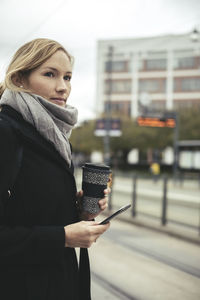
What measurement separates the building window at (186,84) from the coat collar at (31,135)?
188ft

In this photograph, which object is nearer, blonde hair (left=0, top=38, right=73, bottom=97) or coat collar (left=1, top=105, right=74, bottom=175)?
coat collar (left=1, top=105, right=74, bottom=175)

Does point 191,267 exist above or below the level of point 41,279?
below

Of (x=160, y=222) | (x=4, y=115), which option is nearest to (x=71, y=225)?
(x=4, y=115)

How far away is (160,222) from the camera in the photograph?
325 inches

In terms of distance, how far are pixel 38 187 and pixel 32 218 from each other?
109 millimetres

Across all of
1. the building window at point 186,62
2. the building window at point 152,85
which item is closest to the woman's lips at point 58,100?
the building window at point 186,62

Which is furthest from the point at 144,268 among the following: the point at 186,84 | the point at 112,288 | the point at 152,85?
the point at 152,85

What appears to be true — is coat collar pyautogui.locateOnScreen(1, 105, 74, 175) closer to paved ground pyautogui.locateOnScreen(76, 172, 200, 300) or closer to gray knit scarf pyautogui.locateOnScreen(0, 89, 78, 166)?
gray knit scarf pyautogui.locateOnScreen(0, 89, 78, 166)

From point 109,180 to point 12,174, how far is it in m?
0.44

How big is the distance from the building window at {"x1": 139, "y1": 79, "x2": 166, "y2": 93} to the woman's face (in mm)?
58340

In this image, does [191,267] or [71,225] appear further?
[191,267]

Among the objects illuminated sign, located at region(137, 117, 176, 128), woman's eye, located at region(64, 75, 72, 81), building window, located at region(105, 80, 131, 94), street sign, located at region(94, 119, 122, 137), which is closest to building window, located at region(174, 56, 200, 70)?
building window, located at region(105, 80, 131, 94)

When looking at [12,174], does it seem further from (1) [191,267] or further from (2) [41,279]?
(1) [191,267]

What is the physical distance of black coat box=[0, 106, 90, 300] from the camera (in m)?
1.21
